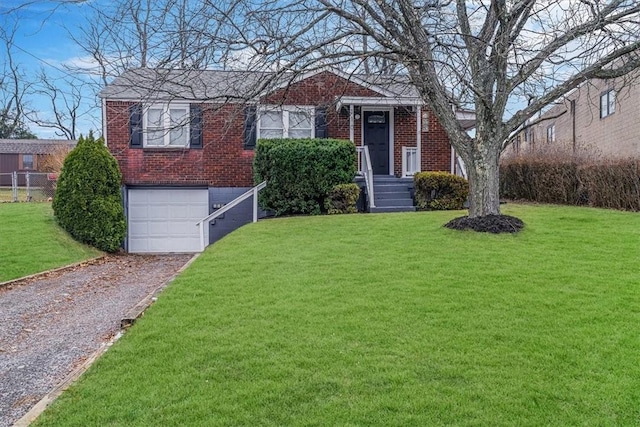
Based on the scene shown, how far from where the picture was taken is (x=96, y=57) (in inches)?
373

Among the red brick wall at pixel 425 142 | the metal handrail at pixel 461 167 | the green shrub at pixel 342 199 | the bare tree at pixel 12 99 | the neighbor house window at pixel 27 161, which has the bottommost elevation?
the green shrub at pixel 342 199

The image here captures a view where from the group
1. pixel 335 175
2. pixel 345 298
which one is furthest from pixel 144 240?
pixel 345 298

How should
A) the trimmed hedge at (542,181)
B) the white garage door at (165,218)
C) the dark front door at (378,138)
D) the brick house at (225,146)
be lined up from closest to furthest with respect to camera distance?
1. the trimmed hedge at (542,181)
2. the brick house at (225,146)
3. the white garage door at (165,218)
4. the dark front door at (378,138)

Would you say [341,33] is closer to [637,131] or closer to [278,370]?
[278,370]

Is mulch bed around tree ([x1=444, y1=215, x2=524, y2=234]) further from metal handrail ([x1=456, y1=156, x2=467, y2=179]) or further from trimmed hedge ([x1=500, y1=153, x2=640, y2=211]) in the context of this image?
metal handrail ([x1=456, y1=156, x2=467, y2=179])

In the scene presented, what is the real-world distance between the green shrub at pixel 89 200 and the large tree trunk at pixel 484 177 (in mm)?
9315

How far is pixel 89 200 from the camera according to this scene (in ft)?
43.8

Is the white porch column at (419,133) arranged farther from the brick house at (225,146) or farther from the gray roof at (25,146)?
the gray roof at (25,146)

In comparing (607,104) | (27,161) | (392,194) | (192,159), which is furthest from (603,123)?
(27,161)

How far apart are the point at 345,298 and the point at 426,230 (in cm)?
468

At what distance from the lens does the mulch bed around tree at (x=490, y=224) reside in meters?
9.48

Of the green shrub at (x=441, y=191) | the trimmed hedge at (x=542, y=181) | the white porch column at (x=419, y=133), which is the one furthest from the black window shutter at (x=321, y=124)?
the trimmed hedge at (x=542, y=181)

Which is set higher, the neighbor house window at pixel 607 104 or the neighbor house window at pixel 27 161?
the neighbor house window at pixel 607 104

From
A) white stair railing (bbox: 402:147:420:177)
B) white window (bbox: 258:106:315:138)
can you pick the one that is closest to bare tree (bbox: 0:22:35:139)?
white window (bbox: 258:106:315:138)
